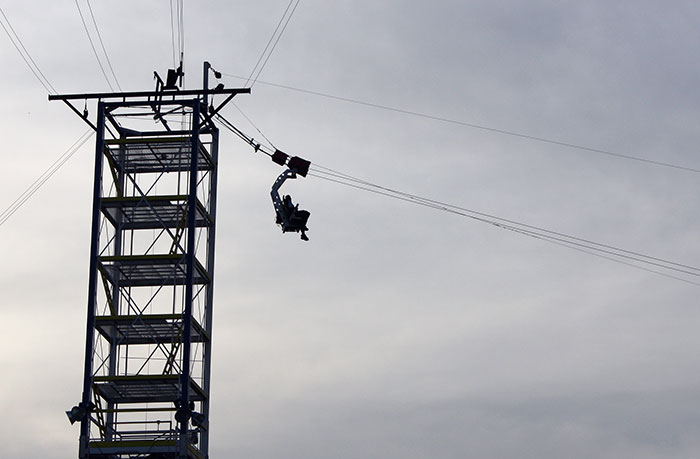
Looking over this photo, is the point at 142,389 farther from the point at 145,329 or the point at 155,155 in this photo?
the point at 155,155

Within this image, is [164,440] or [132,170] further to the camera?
[132,170]

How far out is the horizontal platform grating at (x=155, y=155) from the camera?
10275 cm

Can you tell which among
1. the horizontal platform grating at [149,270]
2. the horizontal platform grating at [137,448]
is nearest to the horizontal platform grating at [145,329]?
the horizontal platform grating at [149,270]

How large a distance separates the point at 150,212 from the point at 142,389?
28.9ft

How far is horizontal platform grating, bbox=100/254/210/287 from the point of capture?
100750mm

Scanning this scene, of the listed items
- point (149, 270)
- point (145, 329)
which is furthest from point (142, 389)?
point (149, 270)

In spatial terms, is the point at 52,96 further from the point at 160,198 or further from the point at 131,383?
the point at 131,383

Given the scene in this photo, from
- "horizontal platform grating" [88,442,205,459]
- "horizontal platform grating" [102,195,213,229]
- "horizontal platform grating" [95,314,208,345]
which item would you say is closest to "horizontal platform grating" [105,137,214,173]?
"horizontal platform grating" [102,195,213,229]

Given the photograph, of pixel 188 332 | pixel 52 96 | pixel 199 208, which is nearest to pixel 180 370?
pixel 188 332

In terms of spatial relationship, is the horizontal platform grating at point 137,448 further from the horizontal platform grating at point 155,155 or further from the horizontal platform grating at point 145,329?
the horizontal platform grating at point 155,155

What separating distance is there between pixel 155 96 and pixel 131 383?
13.9 metres

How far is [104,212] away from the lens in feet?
338

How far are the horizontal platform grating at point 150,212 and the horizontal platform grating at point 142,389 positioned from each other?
765 centimetres

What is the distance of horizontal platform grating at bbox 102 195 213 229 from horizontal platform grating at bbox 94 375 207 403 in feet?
25.1
